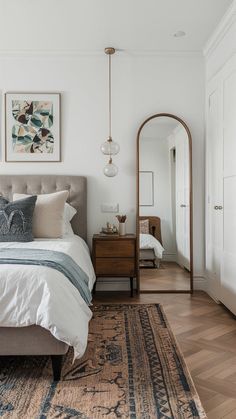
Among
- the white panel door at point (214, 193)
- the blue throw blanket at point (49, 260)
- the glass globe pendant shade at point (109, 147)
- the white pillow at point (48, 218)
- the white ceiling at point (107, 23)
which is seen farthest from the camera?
the glass globe pendant shade at point (109, 147)

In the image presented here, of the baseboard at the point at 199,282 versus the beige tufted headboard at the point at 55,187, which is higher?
the beige tufted headboard at the point at 55,187

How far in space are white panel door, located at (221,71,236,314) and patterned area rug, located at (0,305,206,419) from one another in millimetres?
858

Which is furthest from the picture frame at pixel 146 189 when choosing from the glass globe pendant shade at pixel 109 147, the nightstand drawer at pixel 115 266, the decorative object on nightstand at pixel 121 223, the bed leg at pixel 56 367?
the bed leg at pixel 56 367

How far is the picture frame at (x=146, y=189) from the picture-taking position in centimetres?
429

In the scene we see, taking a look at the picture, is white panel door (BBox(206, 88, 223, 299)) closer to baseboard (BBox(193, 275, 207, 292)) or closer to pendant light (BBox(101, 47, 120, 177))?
baseboard (BBox(193, 275, 207, 292))

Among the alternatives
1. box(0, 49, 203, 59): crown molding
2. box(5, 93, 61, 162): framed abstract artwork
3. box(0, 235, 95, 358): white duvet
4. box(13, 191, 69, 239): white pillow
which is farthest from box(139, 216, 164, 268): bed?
box(0, 235, 95, 358): white duvet

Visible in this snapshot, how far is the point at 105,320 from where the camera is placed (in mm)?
3266

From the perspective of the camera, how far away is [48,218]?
144 inches

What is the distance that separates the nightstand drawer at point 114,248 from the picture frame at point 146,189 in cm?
53

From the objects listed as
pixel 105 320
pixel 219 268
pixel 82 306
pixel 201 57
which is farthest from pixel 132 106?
pixel 82 306

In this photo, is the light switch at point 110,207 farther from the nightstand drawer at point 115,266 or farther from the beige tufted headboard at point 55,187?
the nightstand drawer at point 115,266

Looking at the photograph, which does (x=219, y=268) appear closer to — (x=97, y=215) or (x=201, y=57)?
(x=97, y=215)

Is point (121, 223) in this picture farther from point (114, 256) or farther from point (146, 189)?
point (146, 189)

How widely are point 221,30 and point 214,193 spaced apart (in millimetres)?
1540
